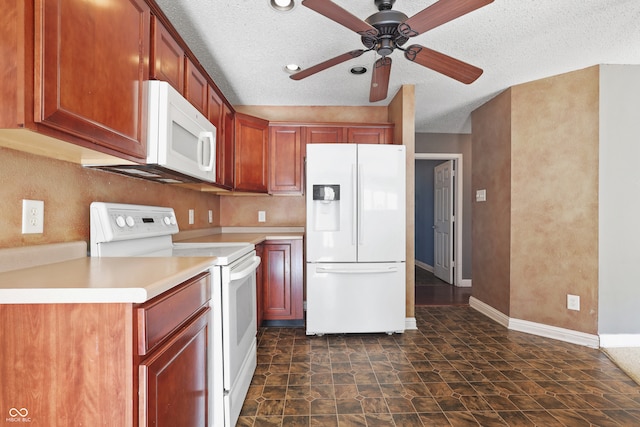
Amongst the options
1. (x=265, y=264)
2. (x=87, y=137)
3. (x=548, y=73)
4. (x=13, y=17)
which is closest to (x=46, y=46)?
(x=13, y=17)

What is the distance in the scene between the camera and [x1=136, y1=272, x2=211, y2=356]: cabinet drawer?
0.86 meters

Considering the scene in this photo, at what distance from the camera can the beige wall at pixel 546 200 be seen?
8.66 ft

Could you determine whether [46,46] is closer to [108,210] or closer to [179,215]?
[108,210]

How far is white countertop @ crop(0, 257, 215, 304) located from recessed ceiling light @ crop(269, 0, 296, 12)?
5.06 ft

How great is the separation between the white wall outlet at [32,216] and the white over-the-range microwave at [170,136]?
353 mm

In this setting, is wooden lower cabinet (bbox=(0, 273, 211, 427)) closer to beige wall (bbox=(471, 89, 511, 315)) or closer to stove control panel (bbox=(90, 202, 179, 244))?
stove control panel (bbox=(90, 202, 179, 244))

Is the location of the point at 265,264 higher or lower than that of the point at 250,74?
lower

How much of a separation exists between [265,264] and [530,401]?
7.18 ft

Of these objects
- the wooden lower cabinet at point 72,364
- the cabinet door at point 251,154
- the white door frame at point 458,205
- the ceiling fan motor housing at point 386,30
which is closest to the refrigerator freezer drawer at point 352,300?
the cabinet door at point 251,154

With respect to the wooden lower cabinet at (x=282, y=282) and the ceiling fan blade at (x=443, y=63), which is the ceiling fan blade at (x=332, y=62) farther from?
the wooden lower cabinet at (x=282, y=282)

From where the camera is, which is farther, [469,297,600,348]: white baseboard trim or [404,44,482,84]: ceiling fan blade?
[469,297,600,348]: white baseboard trim

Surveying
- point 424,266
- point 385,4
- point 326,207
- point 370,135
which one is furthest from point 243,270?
point 424,266

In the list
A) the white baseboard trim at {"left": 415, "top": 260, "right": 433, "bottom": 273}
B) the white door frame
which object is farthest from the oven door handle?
the white baseboard trim at {"left": 415, "top": 260, "right": 433, "bottom": 273}

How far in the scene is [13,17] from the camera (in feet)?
2.59
